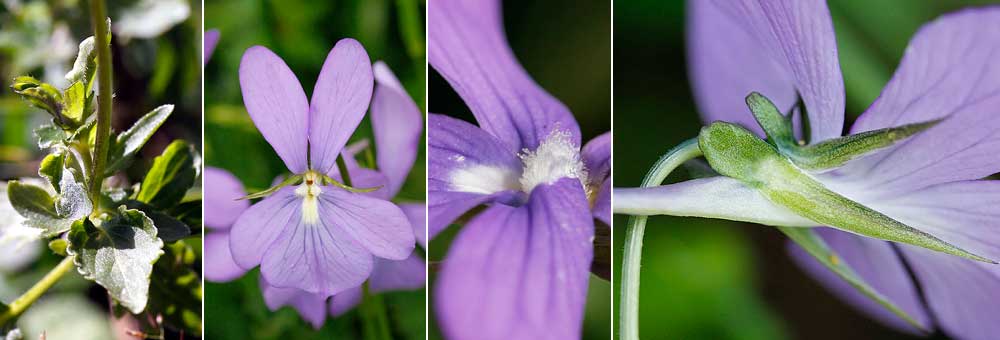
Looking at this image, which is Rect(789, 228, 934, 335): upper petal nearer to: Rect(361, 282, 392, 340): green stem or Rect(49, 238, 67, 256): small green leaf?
Rect(361, 282, 392, 340): green stem

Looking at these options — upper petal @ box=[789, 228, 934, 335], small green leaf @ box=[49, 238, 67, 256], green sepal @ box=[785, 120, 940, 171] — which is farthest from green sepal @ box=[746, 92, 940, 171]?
small green leaf @ box=[49, 238, 67, 256]

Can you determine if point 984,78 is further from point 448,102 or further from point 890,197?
point 448,102

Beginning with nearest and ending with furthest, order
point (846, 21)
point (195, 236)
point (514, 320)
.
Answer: point (514, 320), point (195, 236), point (846, 21)

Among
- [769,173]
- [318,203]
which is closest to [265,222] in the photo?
[318,203]

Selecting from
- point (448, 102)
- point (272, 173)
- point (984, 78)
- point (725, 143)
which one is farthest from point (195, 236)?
point (984, 78)

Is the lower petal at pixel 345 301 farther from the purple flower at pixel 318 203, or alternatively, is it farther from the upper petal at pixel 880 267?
the upper petal at pixel 880 267

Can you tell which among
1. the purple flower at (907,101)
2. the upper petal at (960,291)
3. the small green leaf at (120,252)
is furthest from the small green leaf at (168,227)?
the upper petal at (960,291)

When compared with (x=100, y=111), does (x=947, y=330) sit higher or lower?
lower
